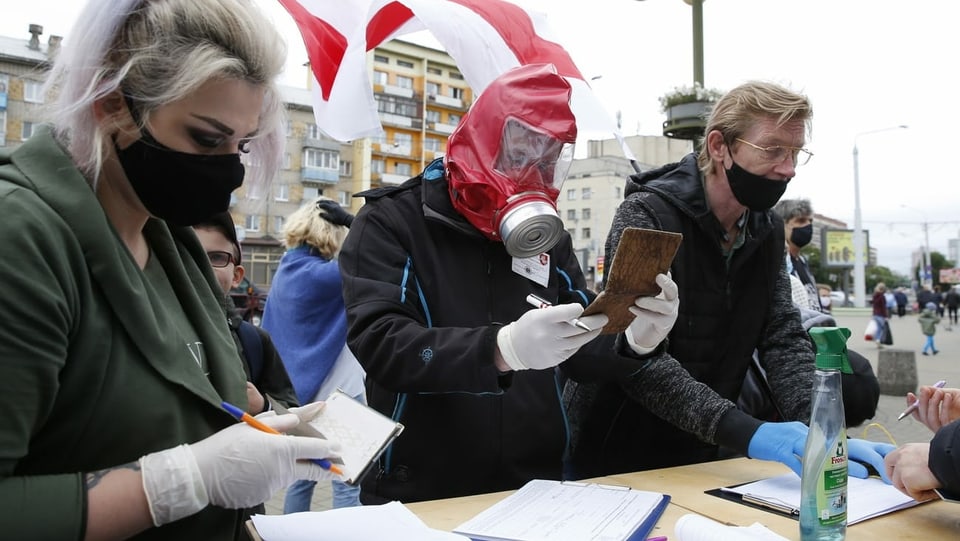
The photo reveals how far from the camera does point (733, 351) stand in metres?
2.33

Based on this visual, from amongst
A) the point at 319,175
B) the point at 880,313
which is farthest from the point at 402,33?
the point at 319,175

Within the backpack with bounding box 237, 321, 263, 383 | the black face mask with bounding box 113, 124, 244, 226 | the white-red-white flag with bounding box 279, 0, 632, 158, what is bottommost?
the backpack with bounding box 237, 321, 263, 383

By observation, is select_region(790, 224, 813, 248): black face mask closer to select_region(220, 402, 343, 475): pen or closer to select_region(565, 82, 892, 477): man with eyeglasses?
select_region(565, 82, 892, 477): man with eyeglasses

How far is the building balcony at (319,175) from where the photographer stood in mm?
39406

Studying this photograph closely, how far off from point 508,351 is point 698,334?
90 cm

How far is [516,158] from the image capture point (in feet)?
6.25

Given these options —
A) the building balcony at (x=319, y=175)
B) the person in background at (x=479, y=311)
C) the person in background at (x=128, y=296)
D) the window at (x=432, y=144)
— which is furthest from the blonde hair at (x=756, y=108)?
the window at (x=432, y=144)

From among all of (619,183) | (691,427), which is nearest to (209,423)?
(691,427)

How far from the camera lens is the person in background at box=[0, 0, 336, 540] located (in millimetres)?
941

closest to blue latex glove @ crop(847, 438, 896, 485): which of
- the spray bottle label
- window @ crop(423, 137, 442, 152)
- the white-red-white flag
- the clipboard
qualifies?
the spray bottle label

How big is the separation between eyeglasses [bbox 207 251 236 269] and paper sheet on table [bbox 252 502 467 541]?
1.68m

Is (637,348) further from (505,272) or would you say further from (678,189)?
(678,189)

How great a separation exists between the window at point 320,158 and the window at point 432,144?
8.14m

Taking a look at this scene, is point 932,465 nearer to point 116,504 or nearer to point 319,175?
point 116,504
